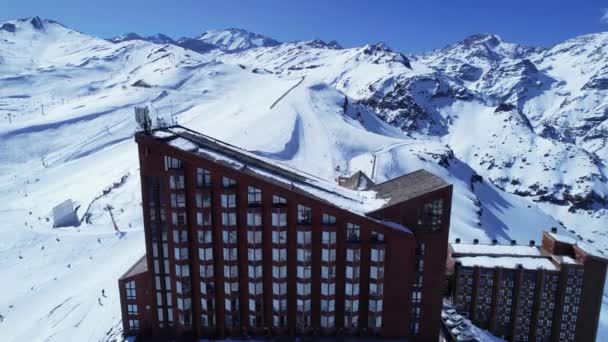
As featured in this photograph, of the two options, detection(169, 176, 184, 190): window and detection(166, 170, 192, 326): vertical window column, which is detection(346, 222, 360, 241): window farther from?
detection(169, 176, 184, 190): window

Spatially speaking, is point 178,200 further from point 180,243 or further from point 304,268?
point 304,268

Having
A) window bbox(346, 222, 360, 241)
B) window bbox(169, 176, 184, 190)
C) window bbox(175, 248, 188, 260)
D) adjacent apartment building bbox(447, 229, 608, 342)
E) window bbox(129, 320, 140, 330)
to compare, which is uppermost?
window bbox(169, 176, 184, 190)

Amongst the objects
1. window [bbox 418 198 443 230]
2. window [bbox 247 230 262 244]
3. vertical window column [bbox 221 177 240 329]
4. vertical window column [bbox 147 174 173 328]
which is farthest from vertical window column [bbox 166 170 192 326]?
window [bbox 418 198 443 230]

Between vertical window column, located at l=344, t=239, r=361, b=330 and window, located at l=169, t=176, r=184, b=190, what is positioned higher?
window, located at l=169, t=176, r=184, b=190

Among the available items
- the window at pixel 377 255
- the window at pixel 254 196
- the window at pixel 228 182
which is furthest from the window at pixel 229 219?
the window at pixel 377 255

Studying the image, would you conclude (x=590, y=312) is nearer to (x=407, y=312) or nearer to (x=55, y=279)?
(x=407, y=312)
